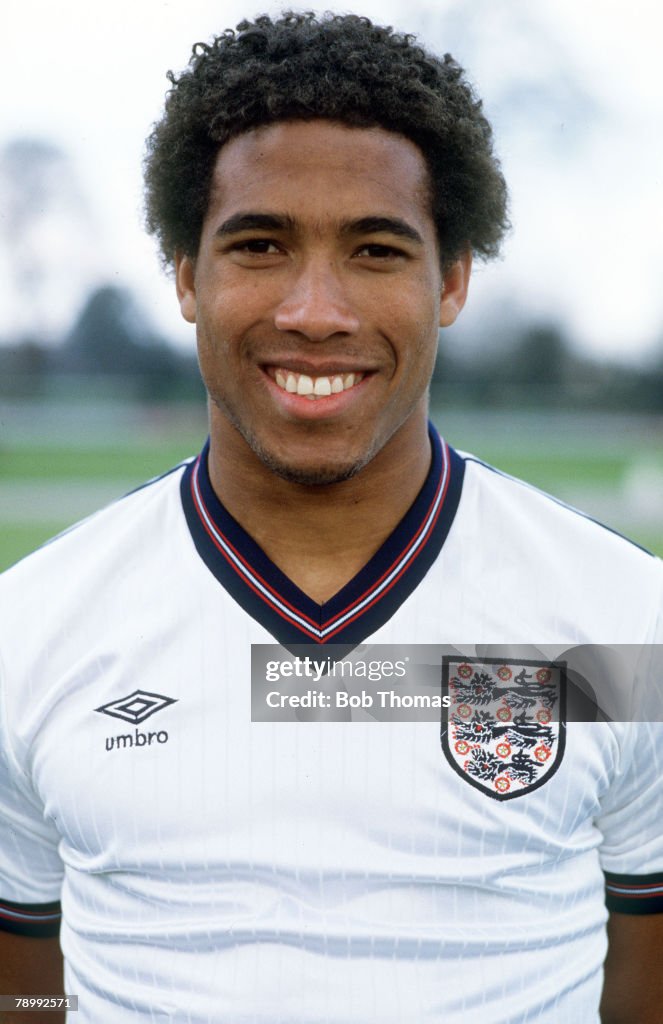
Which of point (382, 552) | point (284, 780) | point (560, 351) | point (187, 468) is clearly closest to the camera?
point (284, 780)

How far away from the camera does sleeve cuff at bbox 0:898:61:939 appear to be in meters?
1.60

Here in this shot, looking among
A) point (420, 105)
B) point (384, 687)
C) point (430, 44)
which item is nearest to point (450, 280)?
point (420, 105)

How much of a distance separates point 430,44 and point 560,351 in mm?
14660

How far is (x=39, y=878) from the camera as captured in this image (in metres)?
1.57

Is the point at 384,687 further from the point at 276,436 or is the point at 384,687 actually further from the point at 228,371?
the point at 228,371

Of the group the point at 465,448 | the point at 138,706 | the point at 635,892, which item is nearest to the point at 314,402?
the point at 138,706

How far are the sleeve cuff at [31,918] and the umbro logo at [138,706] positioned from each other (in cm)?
41

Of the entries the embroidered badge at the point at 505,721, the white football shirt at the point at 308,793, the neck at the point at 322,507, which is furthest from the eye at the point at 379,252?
the embroidered badge at the point at 505,721

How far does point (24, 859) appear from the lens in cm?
155

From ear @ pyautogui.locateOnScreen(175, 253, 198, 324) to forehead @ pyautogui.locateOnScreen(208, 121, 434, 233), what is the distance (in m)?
0.17


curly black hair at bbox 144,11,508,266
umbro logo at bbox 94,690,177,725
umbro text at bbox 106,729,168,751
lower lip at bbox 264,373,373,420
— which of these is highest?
curly black hair at bbox 144,11,508,266

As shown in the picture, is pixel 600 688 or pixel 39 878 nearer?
pixel 600 688

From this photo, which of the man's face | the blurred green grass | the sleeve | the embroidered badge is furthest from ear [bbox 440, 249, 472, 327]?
the blurred green grass

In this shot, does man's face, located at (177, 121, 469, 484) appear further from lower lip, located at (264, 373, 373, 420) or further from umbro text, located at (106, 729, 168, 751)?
umbro text, located at (106, 729, 168, 751)
